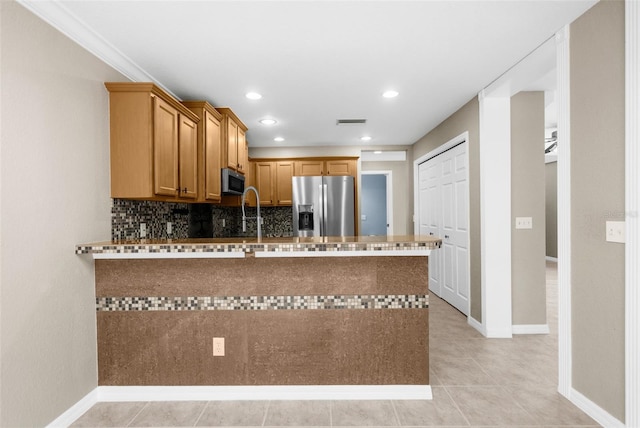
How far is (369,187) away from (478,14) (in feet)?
22.0

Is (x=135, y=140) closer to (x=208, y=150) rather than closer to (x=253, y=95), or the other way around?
(x=208, y=150)

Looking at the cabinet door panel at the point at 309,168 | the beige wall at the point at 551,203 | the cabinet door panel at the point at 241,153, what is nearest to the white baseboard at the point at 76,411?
the cabinet door panel at the point at 241,153

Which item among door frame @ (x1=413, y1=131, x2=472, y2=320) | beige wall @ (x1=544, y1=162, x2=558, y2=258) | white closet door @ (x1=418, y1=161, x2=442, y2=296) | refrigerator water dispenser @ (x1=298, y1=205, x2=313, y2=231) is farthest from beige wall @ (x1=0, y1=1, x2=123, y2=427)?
beige wall @ (x1=544, y1=162, x2=558, y2=258)

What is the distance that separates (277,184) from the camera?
5547 mm

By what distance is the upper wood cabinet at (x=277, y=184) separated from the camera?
18.2ft

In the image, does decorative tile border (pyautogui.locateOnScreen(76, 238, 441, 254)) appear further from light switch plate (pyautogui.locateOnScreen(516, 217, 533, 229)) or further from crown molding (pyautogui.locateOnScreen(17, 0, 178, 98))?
light switch plate (pyautogui.locateOnScreen(516, 217, 533, 229))

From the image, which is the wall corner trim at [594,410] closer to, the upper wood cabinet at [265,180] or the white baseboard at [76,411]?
the white baseboard at [76,411]

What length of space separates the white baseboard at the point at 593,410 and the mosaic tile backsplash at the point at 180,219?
3.23 metres

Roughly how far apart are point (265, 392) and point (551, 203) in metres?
8.37

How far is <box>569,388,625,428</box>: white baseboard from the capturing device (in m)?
1.84

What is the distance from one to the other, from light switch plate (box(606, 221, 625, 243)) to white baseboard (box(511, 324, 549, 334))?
1.78 m

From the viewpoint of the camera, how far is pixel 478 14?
2.02 m

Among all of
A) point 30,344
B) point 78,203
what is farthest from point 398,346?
point 78,203

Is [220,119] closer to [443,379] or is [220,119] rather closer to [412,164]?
[443,379]
